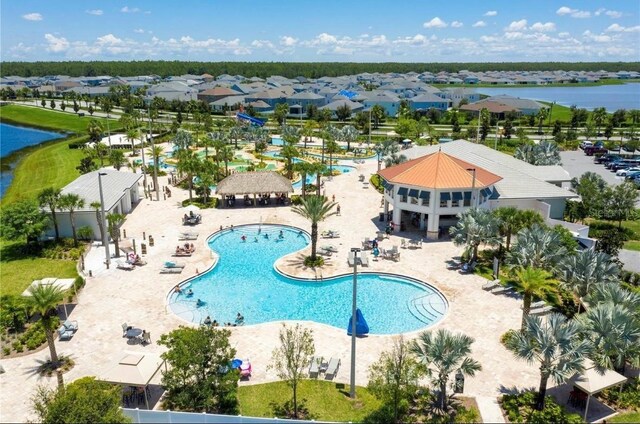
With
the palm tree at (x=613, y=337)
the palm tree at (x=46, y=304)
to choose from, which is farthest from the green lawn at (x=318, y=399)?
the palm tree at (x=613, y=337)

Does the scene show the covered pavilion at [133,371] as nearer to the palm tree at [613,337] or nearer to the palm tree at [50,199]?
the palm tree at [613,337]

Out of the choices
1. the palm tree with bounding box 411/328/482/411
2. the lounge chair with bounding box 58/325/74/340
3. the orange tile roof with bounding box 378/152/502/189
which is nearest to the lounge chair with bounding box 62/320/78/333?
the lounge chair with bounding box 58/325/74/340

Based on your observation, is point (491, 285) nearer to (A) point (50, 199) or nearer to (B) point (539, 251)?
(B) point (539, 251)

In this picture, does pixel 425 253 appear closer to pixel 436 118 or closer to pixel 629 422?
pixel 629 422

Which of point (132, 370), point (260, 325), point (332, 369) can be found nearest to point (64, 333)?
point (132, 370)

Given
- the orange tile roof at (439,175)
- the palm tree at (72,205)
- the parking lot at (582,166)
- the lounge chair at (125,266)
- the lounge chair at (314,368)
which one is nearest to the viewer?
the lounge chair at (314,368)

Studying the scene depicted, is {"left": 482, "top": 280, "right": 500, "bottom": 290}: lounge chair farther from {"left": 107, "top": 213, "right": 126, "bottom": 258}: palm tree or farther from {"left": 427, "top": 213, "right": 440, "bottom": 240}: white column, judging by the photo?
{"left": 107, "top": 213, "right": 126, "bottom": 258}: palm tree
